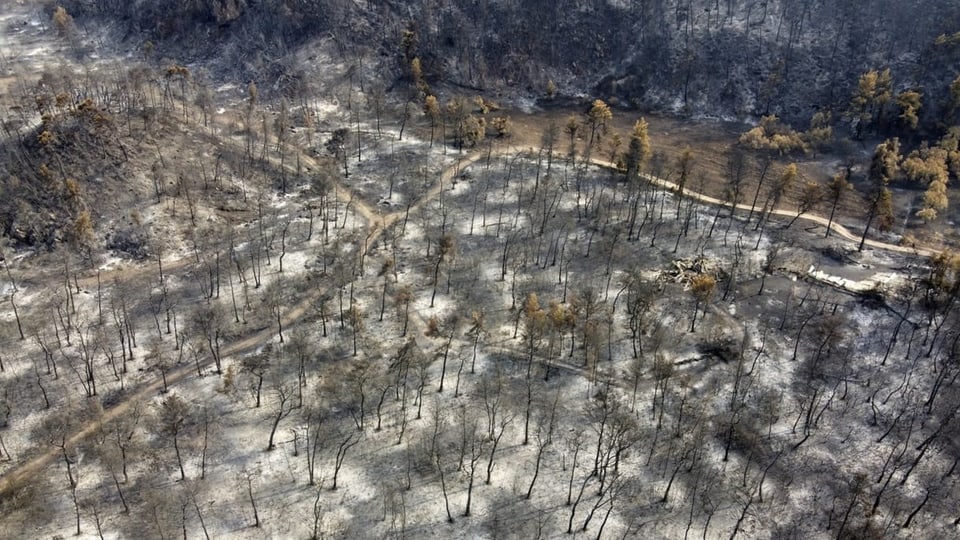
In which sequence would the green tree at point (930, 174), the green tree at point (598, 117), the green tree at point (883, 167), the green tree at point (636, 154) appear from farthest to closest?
the green tree at point (598, 117) → the green tree at point (636, 154) → the green tree at point (883, 167) → the green tree at point (930, 174)

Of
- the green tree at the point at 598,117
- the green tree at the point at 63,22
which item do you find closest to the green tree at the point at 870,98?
the green tree at the point at 598,117

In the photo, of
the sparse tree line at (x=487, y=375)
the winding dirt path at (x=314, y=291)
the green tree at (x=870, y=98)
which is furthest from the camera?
the green tree at (x=870, y=98)

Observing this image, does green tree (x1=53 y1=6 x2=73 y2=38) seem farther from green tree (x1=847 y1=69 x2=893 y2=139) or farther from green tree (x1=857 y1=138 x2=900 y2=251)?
green tree (x1=857 y1=138 x2=900 y2=251)

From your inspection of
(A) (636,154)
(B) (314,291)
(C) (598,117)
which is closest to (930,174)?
(A) (636,154)

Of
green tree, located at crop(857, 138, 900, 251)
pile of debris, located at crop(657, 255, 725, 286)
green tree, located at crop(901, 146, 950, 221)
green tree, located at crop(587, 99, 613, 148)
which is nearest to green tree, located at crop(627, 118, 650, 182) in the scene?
green tree, located at crop(587, 99, 613, 148)

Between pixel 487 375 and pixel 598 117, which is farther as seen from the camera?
pixel 598 117

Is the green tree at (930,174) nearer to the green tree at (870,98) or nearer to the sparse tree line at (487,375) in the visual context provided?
A: the sparse tree line at (487,375)

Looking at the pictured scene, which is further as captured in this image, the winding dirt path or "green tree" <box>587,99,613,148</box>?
"green tree" <box>587,99,613,148</box>

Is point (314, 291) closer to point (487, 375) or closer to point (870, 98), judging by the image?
point (487, 375)

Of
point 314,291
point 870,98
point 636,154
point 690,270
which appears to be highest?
point 870,98

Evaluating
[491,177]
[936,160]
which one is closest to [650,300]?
[491,177]

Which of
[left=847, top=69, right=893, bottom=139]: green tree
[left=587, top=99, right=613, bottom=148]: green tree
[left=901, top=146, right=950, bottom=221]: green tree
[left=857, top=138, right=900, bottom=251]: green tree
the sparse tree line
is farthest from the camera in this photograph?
[left=587, top=99, right=613, bottom=148]: green tree

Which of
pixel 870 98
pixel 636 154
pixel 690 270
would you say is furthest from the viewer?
pixel 870 98

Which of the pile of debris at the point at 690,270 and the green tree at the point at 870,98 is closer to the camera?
the pile of debris at the point at 690,270
